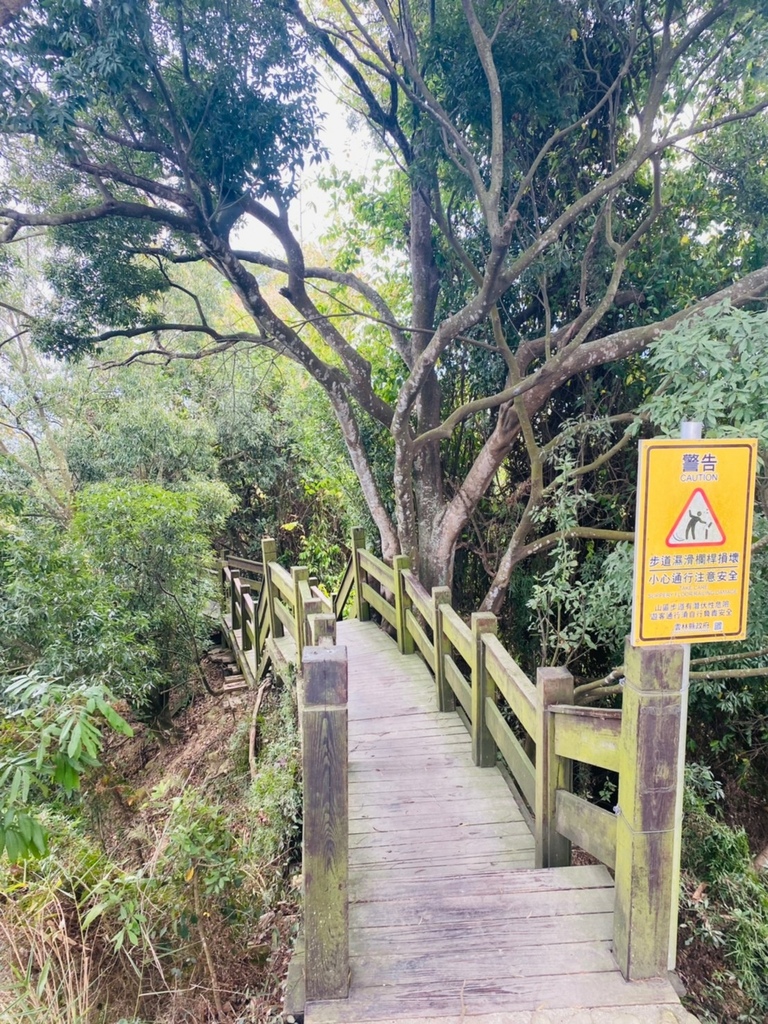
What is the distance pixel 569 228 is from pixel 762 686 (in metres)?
4.87

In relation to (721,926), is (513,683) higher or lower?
higher

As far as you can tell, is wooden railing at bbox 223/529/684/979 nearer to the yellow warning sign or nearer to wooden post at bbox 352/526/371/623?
the yellow warning sign

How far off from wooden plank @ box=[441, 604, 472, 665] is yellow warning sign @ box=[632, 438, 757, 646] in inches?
70.8

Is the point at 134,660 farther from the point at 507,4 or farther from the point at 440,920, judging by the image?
the point at 507,4

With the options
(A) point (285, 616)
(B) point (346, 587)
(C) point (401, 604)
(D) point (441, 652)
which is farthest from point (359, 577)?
(D) point (441, 652)

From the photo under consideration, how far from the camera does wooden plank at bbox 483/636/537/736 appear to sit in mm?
2681

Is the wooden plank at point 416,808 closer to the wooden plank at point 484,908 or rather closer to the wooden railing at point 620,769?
the wooden railing at point 620,769

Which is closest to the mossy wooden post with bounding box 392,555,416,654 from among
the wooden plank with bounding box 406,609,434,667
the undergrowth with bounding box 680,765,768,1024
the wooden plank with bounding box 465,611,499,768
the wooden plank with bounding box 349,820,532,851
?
the wooden plank with bounding box 406,609,434,667

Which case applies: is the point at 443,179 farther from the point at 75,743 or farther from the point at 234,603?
the point at 234,603

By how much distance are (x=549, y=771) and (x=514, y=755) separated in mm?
441

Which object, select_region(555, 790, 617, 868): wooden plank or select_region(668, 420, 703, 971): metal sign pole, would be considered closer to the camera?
select_region(668, 420, 703, 971): metal sign pole

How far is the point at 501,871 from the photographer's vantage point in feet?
8.29

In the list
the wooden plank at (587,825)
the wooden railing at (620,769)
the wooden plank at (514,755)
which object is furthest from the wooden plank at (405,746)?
the wooden plank at (587,825)

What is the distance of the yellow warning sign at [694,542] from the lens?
175 centimetres
